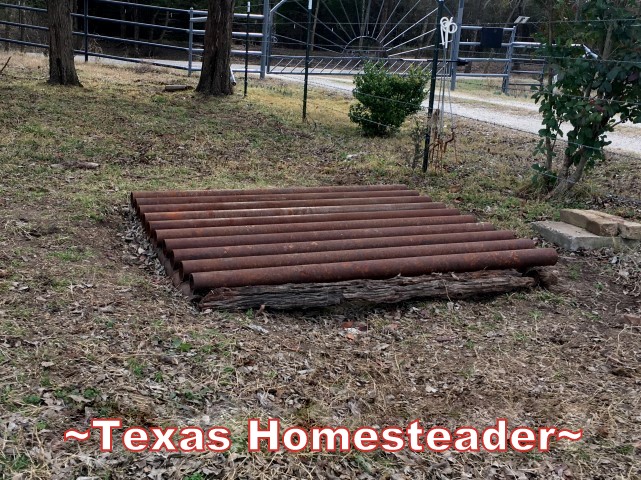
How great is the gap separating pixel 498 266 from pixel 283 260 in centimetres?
144

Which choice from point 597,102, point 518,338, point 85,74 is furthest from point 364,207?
point 85,74

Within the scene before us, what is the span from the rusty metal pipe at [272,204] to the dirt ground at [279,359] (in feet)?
1.08

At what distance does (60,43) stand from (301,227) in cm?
757

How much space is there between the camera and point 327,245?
4512mm

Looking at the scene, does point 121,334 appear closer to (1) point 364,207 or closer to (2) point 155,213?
(2) point 155,213

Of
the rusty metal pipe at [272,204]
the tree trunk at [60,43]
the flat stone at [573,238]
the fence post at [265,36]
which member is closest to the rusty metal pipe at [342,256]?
the flat stone at [573,238]

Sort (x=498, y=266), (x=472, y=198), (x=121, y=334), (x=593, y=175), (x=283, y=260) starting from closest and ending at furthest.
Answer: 1. (x=121, y=334)
2. (x=283, y=260)
3. (x=498, y=266)
4. (x=472, y=198)
5. (x=593, y=175)

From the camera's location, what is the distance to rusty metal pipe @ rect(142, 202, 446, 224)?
490 centimetres

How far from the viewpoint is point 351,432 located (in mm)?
2809

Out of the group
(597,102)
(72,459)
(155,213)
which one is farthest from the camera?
(597,102)

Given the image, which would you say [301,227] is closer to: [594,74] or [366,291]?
[366,291]

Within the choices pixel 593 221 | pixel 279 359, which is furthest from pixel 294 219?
pixel 593 221

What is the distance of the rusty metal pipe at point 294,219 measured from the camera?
4.75 m

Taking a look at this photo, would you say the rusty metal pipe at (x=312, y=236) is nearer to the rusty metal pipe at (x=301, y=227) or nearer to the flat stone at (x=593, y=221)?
the rusty metal pipe at (x=301, y=227)
